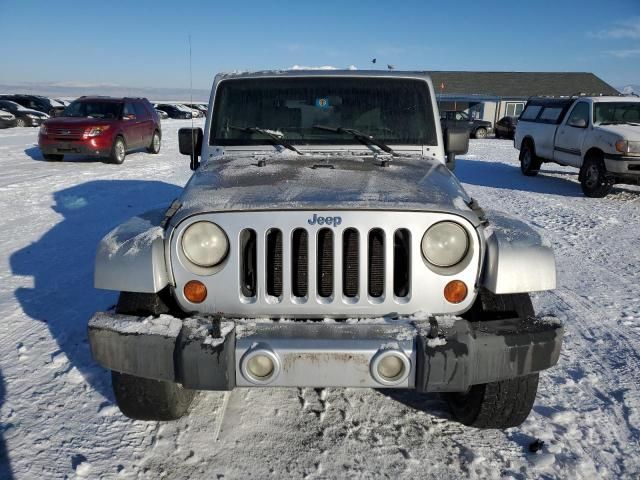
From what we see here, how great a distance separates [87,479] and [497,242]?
2.17 metres

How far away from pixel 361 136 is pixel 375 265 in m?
1.39

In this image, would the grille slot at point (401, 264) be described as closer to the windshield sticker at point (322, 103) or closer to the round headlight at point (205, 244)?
the round headlight at point (205, 244)

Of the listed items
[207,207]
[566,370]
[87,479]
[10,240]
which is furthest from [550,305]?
[10,240]

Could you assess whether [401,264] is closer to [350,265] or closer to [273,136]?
[350,265]

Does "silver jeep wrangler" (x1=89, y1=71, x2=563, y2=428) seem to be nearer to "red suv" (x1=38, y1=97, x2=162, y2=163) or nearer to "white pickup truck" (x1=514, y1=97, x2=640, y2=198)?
"white pickup truck" (x1=514, y1=97, x2=640, y2=198)

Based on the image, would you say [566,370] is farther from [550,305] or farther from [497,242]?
[497,242]

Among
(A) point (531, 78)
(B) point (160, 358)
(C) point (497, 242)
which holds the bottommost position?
(B) point (160, 358)

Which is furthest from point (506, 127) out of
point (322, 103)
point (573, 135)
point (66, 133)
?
point (322, 103)

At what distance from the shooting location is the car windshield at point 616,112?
10539 mm

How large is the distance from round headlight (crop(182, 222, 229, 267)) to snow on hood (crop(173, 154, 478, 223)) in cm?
8

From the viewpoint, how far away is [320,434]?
2.85 metres

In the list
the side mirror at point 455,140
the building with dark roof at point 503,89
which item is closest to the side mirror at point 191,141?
the side mirror at point 455,140

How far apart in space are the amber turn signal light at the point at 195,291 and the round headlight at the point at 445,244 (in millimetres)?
1033

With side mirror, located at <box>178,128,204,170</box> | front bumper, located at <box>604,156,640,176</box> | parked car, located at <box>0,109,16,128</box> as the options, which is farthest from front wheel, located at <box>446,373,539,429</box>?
parked car, located at <box>0,109,16,128</box>
